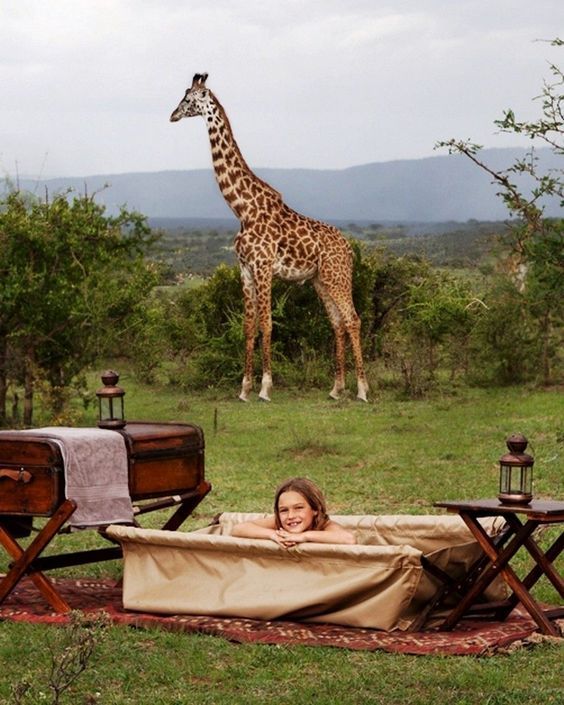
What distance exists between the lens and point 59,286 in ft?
40.1

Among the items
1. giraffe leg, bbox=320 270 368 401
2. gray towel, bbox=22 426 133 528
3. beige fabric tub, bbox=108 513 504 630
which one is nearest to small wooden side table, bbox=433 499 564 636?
beige fabric tub, bbox=108 513 504 630

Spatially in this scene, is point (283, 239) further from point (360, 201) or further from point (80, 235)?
point (360, 201)

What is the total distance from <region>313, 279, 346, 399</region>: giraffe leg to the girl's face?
935cm

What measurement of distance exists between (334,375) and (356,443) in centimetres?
480

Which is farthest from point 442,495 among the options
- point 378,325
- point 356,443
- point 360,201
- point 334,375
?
point 360,201

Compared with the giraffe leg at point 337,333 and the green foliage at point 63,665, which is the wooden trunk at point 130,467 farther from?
the giraffe leg at point 337,333

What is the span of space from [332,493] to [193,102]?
7.24m

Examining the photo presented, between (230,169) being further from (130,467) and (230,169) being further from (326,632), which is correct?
(326,632)

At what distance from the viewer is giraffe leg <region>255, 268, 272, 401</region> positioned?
582 inches

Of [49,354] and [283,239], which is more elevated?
[283,239]

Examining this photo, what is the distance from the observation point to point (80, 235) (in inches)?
484

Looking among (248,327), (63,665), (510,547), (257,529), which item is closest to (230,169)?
(248,327)

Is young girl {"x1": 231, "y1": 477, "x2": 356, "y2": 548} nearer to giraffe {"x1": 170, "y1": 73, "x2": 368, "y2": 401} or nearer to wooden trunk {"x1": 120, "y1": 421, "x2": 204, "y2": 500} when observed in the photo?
wooden trunk {"x1": 120, "y1": 421, "x2": 204, "y2": 500}

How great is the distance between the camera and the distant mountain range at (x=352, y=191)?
100 meters
